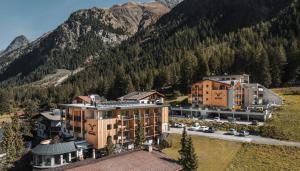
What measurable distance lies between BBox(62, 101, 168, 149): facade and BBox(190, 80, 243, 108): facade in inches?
1140

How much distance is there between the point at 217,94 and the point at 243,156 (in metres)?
41.9

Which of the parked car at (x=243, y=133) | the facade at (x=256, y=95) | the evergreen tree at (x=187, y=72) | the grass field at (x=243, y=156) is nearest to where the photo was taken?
the grass field at (x=243, y=156)

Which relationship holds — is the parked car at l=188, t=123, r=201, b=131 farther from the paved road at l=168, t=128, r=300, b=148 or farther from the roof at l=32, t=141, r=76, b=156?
the roof at l=32, t=141, r=76, b=156

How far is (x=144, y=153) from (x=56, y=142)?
75.7 ft

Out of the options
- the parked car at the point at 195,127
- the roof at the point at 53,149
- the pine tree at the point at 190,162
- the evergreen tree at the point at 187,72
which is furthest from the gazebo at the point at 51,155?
the evergreen tree at the point at 187,72

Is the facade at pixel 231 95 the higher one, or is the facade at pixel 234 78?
the facade at pixel 234 78

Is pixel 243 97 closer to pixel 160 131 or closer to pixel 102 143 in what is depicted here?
pixel 160 131

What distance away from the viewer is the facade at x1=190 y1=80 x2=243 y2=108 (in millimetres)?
93812

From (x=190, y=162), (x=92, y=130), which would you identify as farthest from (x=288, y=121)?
(x=92, y=130)

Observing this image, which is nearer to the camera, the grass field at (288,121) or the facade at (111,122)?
the facade at (111,122)

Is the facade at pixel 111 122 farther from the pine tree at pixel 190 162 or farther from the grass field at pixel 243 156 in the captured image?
the pine tree at pixel 190 162

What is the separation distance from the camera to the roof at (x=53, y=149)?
176 ft

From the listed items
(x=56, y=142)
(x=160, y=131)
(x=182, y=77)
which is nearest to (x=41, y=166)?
(x=56, y=142)

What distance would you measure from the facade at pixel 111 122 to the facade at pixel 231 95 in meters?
29.1
